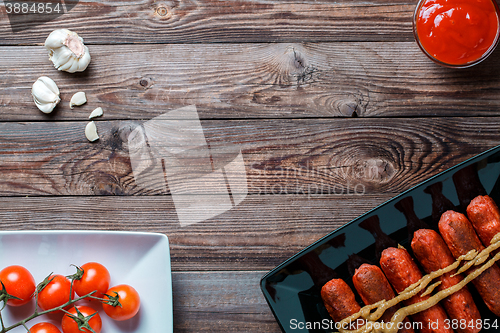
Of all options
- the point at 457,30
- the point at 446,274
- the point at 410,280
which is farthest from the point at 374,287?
the point at 457,30

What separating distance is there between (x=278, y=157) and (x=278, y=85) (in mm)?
238

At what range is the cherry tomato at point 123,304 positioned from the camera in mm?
955

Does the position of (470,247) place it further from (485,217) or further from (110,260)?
(110,260)

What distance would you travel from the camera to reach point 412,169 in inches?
43.3

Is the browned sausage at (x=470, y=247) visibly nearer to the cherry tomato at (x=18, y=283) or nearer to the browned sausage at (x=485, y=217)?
the browned sausage at (x=485, y=217)

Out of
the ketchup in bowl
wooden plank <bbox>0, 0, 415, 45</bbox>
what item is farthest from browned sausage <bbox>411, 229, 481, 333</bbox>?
wooden plank <bbox>0, 0, 415, 45</bbox>

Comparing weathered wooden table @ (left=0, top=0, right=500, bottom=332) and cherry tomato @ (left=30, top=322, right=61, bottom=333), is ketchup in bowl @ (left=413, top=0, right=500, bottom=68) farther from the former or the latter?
cherry tomato @ (left=30, top=322, right=61, bottom=333)

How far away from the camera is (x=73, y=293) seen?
99 centimetres

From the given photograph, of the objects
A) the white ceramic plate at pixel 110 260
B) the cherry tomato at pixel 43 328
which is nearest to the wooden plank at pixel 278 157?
the white ceramic plate at pixel 110 260

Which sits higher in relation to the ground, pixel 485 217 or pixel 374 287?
pixel 485 217

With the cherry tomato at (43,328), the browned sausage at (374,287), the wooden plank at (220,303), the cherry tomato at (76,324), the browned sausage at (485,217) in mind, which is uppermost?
the browned sausage at (485,217)

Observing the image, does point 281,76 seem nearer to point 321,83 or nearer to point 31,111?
point 321,83

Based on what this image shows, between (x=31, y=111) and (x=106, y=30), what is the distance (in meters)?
0.36

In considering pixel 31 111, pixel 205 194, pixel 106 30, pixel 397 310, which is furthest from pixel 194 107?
pixel 397 310
